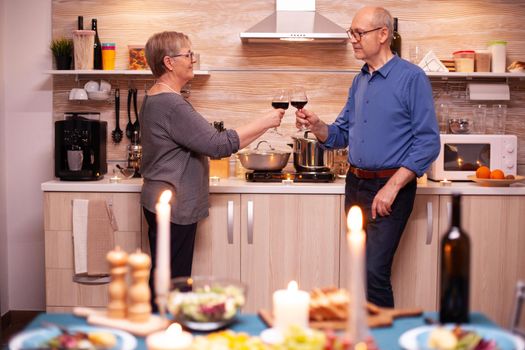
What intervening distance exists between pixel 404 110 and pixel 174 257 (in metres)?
1.19

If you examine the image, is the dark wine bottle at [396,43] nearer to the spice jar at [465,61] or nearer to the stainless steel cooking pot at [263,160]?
the spice jar at [465,61]

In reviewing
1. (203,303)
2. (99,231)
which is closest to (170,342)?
(203,303)

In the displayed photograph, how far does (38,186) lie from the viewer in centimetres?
421

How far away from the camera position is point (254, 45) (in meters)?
4.16

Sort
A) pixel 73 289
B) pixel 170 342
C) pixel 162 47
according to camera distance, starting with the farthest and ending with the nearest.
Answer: pixel 73 289 < pixel 162 47 < pixel 170 342

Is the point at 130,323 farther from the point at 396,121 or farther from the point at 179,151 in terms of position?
the point at 396,121

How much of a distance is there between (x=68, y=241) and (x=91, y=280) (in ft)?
0.79

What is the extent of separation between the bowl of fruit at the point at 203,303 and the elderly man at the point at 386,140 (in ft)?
4.65

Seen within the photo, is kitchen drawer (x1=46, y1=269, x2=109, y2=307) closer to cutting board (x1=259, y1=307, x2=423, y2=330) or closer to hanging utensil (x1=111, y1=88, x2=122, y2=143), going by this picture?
hanging utensil (x1=111, y1=88, x2=122, y2=143)

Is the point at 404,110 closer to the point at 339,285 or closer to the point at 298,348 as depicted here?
the point at 339,285

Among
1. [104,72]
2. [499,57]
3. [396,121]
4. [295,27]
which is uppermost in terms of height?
[295,27]

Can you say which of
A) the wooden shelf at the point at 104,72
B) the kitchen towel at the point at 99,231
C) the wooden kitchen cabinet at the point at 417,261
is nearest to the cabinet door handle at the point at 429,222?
the wooden kitchen cabinet at the point at 417,261

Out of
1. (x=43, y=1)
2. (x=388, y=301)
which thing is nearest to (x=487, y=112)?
(x=388, y=301)

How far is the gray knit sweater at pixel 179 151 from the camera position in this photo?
115 inches
